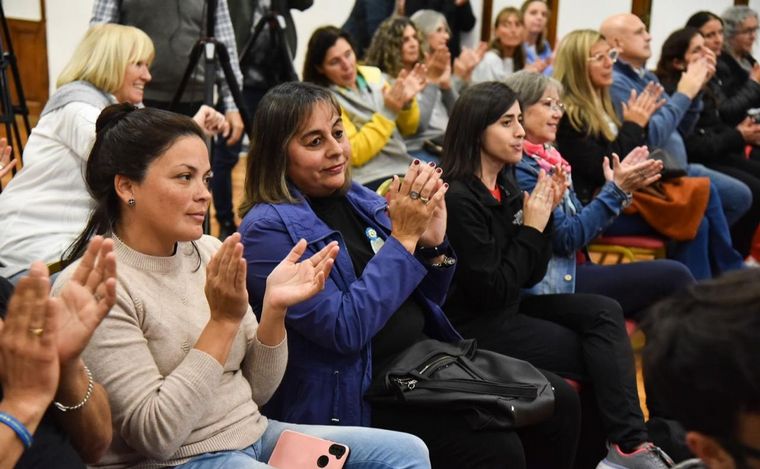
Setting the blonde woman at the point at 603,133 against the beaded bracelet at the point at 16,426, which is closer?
the beaded bracelet at the point at 16,426

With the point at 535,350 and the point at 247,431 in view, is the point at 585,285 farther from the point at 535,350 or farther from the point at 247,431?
the point at 247,431

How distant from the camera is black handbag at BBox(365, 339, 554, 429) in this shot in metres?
1.92

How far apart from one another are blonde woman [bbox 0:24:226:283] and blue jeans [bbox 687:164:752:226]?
2.12m

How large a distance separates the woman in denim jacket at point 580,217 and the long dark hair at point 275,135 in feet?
3.08

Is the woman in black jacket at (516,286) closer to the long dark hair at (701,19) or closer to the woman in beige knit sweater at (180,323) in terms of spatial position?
the woman in beige knit sweater at (180,323)

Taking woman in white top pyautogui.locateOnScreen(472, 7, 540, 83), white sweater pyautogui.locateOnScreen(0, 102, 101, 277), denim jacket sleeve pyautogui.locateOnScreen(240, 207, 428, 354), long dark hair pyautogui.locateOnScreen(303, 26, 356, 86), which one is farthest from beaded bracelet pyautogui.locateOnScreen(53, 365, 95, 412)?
woman in white top pyautogui.locateOnScreen(472, 7, 540, 83)

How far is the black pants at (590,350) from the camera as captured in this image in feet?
7.76

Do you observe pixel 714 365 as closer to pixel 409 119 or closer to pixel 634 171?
pixel 634 171

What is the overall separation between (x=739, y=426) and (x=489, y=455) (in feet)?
3.43

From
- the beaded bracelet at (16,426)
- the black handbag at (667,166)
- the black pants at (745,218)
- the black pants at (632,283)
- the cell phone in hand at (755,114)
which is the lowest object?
the black pants at (745,218)

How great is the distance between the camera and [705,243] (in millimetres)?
3561

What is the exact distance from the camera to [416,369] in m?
1.96

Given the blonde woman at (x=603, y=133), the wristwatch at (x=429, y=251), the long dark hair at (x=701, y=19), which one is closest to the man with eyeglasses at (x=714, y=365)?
the wristwatch at (x=429, y=251)

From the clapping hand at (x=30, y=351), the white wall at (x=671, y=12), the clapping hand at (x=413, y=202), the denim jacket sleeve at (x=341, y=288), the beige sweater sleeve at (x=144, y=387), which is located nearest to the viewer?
the clapping hand at (x=30, y=351)
